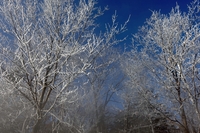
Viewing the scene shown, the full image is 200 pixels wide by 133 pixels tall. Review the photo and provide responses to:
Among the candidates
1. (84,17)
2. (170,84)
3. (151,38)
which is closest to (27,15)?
(84,17)

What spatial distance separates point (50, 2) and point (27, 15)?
29.8 inches

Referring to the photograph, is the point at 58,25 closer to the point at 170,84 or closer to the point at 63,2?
the point at 63,2

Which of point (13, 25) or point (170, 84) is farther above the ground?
point (13, 25)

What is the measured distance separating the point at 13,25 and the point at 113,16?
9.71 ft

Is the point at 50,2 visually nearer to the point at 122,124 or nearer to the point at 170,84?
the point at 170,84

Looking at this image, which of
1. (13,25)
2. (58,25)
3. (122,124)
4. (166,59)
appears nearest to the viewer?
(13,25)

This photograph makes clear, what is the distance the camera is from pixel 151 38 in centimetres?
694

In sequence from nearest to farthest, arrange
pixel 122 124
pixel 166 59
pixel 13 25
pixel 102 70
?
pixel 13 25 → pixel 166 59 → pixel 102 70 → pixel 122 124

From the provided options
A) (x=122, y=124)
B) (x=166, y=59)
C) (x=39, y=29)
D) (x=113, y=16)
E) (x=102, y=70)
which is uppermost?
(x=102, y=70)

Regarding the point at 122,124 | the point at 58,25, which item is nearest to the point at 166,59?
the point at 58,25

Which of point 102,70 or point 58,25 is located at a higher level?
point 102,70

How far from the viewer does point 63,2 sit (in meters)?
5.33

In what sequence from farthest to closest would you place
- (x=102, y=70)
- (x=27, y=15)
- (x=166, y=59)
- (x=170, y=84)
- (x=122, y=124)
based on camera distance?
(x=122, y=124)
(x=102, y=70)
(x=166, y=59)
(x=170, y=84)
(x=27, y=15)

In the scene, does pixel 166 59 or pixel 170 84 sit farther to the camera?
pixel 166 59
